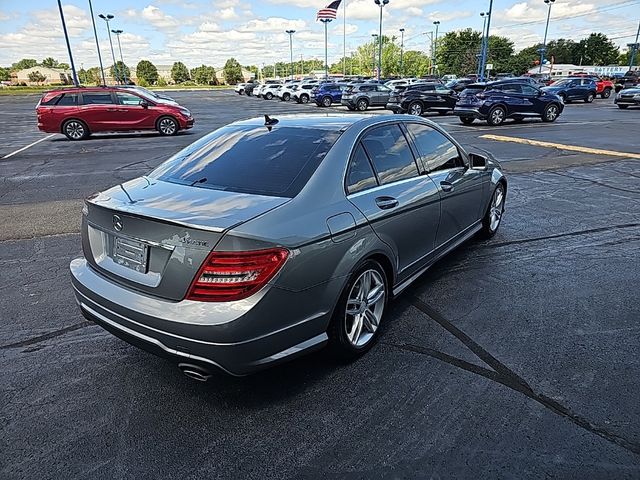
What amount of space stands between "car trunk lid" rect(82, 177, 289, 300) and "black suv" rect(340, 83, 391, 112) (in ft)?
86.2

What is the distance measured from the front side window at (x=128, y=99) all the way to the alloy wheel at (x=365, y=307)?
52.9 feet

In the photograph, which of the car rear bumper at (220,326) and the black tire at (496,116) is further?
the black tire at (496,116)

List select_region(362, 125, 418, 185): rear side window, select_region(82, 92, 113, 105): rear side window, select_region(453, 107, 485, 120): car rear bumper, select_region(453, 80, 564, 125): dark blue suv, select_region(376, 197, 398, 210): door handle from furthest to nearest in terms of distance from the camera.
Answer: select_region(453, 80, 564, 125): dark blue suv
select_region(453, 107, 485, 120): car rear bumper
select_region(82, 92, 113, 105): rear side window
select_region(362, 125, 418, 185): rear side window
select_region(376, 197, 398, 210): door handle

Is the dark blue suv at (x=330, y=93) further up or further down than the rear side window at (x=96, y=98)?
further down

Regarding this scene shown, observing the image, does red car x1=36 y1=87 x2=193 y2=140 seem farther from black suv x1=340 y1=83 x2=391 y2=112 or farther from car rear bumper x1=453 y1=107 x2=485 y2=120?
black suv x1=340 y1=83 x2=391 y2=112

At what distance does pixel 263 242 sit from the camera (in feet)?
7.78

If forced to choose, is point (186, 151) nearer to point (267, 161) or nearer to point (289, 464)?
point (267, 161)

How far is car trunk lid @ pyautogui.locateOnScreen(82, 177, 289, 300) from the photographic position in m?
2.40

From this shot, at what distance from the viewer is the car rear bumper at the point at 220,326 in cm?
235

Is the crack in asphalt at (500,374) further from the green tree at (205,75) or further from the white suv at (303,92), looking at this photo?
the green tree at (205,75)

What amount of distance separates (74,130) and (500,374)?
55.6 feet

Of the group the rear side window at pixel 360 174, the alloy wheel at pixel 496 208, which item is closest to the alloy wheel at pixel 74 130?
the alloy wheel at pixel 496 208

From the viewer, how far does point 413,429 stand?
2521 millimetres

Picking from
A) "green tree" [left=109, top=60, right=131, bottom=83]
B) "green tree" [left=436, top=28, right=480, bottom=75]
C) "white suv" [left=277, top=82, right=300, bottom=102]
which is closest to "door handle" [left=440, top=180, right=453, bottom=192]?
"white suv" [left=277, top=82, right=300, bottom=102]
